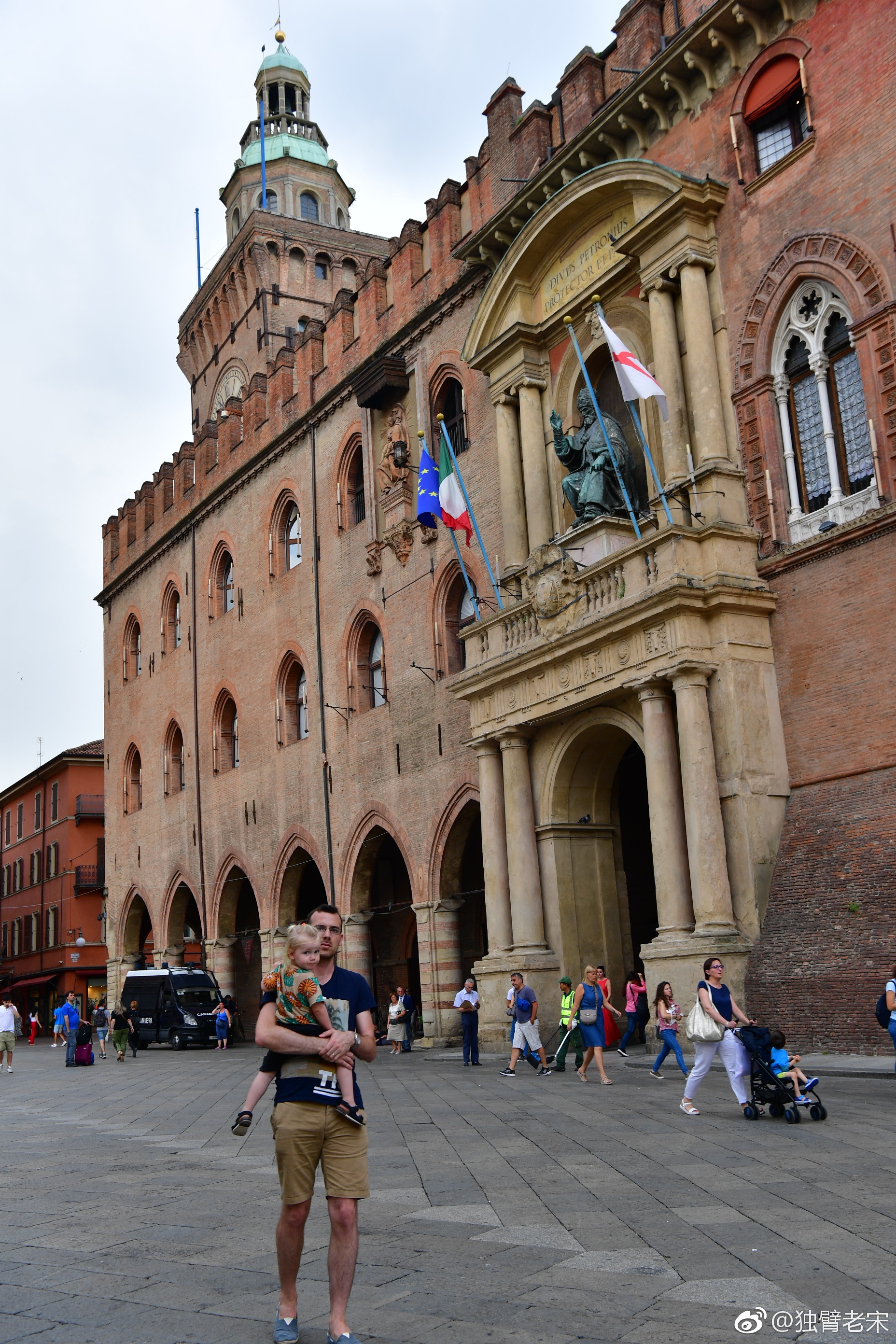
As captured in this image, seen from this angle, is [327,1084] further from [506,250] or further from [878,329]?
[506,250]

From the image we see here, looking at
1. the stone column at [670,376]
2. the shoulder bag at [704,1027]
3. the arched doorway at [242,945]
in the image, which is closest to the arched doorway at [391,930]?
the arched doorway at [242,945]

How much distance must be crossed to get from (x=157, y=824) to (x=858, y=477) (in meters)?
24.8

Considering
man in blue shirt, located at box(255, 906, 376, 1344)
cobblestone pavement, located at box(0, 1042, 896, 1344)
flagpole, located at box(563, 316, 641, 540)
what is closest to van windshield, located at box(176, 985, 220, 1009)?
flagpole, located at box(563, 316, 641, 540)

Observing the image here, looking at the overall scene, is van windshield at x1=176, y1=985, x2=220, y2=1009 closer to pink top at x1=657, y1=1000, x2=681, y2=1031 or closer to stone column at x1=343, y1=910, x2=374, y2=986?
stone column at x1=343, y1=910, x2=374, y2=986

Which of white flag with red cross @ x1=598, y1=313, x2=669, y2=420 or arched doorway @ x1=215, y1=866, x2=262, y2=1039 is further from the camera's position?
arched doorway @ x1=215, y1=866, x2=262, y2=1039

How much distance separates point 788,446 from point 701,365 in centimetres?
171

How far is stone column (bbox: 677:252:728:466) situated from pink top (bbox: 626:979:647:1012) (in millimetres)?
7059

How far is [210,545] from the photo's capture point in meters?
33.7

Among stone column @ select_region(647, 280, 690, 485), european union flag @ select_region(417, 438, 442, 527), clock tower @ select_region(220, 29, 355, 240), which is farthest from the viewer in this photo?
clock tower @ select_region(220, 29, 355, 240)

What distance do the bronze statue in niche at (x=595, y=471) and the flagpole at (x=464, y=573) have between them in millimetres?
2137

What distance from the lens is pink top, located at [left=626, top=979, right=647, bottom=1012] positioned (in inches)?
680

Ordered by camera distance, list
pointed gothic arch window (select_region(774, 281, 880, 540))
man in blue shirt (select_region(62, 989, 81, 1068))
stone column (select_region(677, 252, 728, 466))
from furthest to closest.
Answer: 1. man in blue shirt (select_region(62, 989, 81, 1068))
2. stone column (select_region(677, 252, 728, 466))
3. pointed gothic arch window (select_region(774, 281, 880, 540))

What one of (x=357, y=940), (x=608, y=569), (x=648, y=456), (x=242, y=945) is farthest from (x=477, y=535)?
(x=242, y=945)

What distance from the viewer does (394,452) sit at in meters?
25.2
